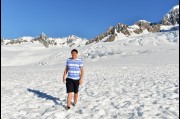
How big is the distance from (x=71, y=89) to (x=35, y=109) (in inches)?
59.1

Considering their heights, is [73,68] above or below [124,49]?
below

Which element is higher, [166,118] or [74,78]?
[74,78]

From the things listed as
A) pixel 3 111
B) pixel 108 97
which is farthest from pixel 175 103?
pixel 3 111

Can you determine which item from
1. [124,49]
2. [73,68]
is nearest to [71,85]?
[73,68]

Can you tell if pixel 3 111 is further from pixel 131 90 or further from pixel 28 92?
pixel 131 90

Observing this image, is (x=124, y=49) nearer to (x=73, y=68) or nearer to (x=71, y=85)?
(x=73, y=68)

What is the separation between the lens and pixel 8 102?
14.2 metres

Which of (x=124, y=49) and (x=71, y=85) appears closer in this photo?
(x=71, y=85)

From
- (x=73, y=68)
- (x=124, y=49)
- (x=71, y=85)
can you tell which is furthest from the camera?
(x=124, y=49)

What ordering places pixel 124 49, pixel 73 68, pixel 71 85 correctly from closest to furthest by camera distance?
pixel 71 85
pixel 73 68
pixel 124 49

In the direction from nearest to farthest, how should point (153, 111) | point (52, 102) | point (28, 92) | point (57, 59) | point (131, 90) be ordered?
point (153, 111)
point (52, 102)
point (131, 90)
point (28, 92)
point (57, 59)

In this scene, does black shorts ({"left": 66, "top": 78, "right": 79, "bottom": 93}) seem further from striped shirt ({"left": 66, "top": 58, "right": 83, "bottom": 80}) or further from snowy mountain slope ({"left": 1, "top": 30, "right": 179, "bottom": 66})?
snowy mountain slope ({"left": 1, "top": 30, "right": 179, "bottom": 66})

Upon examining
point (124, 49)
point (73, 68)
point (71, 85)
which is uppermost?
point (124, 49)

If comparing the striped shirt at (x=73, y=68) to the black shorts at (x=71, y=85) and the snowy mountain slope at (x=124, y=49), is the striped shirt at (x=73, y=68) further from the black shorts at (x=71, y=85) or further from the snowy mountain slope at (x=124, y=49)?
the snowy mountain slope at (x=124, y=49)
